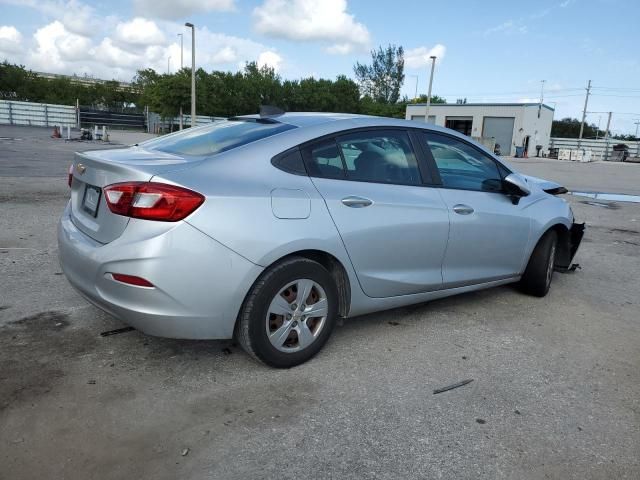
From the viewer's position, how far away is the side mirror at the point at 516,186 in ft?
13.8

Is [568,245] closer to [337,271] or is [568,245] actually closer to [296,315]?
[337,271]

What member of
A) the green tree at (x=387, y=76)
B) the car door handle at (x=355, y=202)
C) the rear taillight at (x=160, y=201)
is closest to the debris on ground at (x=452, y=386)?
the car door handle at (x=355, y=202)

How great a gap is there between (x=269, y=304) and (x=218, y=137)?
1217 millimetres

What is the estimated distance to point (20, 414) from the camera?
2570 mm

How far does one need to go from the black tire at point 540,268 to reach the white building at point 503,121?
47358 mm

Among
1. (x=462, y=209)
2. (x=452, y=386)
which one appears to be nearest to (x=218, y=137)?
(x=462, y=209)

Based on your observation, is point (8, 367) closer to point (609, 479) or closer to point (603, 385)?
point (609, 479)

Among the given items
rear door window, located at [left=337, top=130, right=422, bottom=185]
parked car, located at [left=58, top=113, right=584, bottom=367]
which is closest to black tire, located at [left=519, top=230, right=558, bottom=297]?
parked car, located at [left=58, top=113, right=584, bottom=367]

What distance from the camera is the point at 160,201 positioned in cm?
267

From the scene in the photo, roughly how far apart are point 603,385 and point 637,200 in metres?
12.6

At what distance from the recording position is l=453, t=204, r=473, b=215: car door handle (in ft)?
12.6

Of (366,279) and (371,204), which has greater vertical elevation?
(371,204)

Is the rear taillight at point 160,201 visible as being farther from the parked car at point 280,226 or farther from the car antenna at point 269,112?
the car antenna at point 269,112

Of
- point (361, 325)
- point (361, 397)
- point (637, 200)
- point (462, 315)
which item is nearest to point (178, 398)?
point (361, 397)
